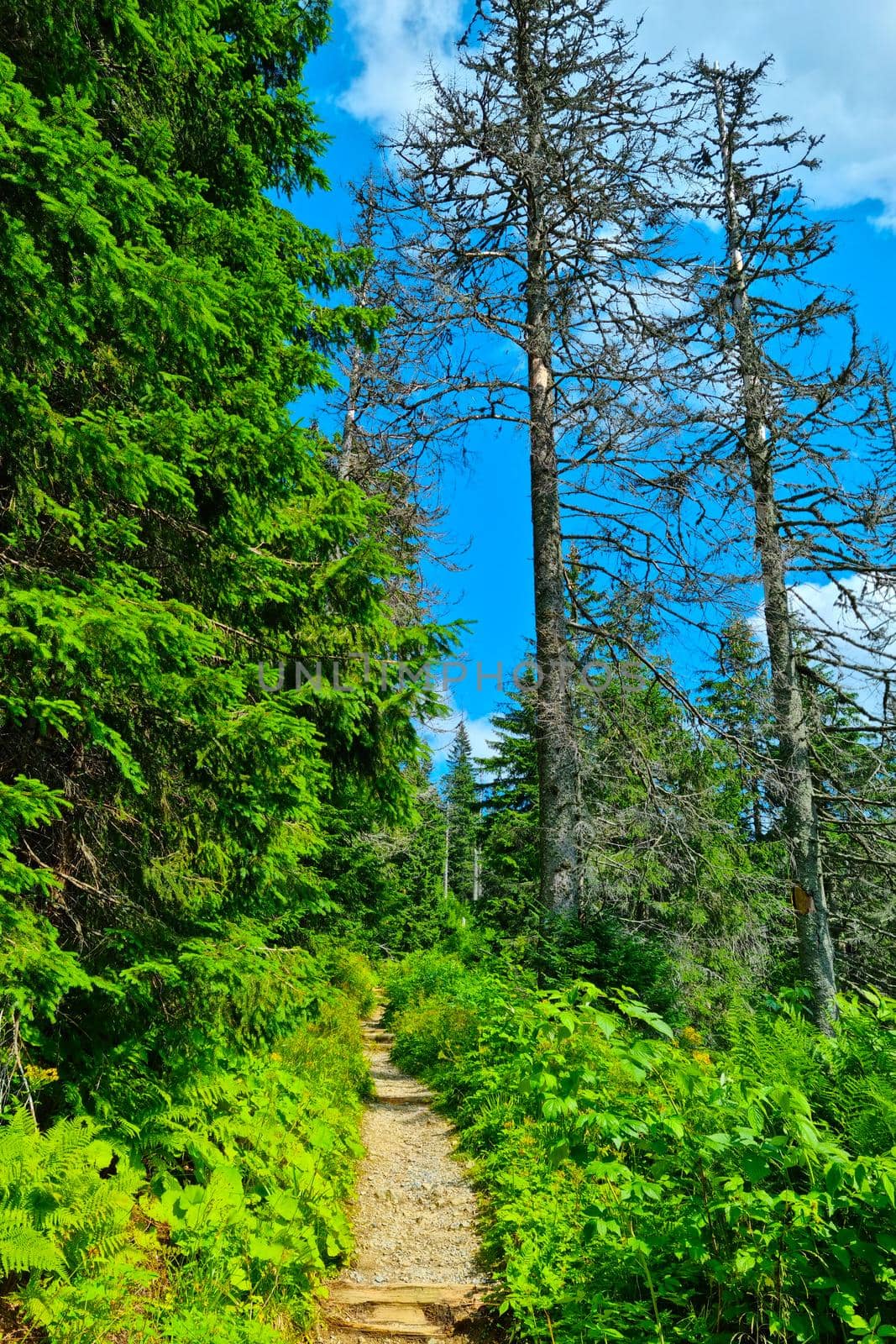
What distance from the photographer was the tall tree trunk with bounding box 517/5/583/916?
8.36 m

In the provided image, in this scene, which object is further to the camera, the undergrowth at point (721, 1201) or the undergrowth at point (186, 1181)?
the undergrowth at point (186, 1181)

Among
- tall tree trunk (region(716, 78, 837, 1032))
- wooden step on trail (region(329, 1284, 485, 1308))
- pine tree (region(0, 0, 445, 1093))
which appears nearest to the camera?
pine tree (region(0, 0, 445, 1093))

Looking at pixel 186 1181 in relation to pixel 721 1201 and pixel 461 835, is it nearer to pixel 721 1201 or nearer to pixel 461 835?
pixel 721 1201

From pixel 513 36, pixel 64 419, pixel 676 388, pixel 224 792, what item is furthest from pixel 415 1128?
pixel 513 36

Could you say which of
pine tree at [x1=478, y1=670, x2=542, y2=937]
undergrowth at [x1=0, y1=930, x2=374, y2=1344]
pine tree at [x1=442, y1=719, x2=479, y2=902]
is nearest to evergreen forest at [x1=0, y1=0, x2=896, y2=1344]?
undergrowth at [x1=0, y1=930, x2=374, y2=1344]

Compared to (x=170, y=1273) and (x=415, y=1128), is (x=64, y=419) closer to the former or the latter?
(x=170, y=1273)

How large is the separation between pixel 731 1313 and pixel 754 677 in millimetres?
7404

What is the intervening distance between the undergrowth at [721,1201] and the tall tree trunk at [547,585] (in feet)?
13.1

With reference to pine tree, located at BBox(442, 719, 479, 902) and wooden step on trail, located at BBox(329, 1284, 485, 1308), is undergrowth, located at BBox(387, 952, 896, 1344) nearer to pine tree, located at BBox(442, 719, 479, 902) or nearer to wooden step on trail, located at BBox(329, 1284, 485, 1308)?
wooden step on trail, located at BBox(329, 1284, 485, 1308)

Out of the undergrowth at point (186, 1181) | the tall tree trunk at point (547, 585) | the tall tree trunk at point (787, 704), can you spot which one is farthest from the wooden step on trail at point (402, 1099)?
the tall tree trunk at point (787, 704)

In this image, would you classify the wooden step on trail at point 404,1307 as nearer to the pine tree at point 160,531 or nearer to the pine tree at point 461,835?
the pine tree at point 160,531

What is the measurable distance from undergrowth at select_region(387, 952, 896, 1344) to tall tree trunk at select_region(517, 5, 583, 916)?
3.98 m

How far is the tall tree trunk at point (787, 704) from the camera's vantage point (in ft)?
30.5

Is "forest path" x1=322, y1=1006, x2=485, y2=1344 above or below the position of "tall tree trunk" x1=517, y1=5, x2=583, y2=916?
below
